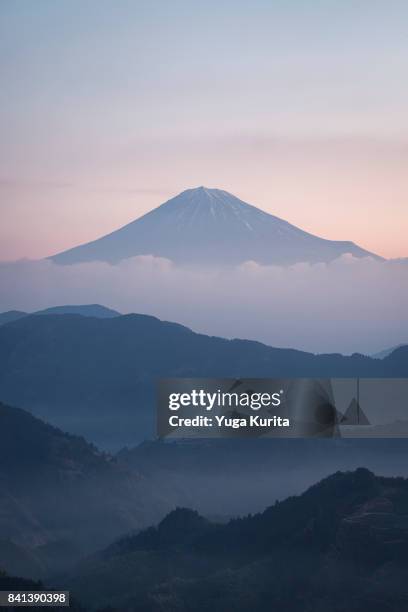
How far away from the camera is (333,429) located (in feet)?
142

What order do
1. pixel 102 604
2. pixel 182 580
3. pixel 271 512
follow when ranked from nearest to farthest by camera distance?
pixel 102 604, pixel 182 580, pixel 271 512

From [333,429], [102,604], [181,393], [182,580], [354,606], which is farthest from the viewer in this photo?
[182,580]

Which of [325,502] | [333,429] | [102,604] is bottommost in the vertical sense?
[102,604]

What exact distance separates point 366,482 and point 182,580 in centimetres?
2624

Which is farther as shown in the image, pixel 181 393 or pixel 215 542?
pixel 215 542

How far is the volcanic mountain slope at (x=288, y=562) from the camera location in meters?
113

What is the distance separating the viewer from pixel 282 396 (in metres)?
39.4

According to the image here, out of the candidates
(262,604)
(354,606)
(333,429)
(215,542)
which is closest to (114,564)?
(215,542)

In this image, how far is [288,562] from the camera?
402 feet

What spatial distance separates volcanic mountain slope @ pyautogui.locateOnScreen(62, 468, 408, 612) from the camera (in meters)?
113

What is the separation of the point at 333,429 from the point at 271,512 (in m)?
103

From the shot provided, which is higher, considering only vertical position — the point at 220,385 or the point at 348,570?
the point at 220,385

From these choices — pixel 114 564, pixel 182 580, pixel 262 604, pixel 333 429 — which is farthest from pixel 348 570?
pixel 333 429

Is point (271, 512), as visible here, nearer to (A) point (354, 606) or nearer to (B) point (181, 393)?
(A) point (354, 606)
